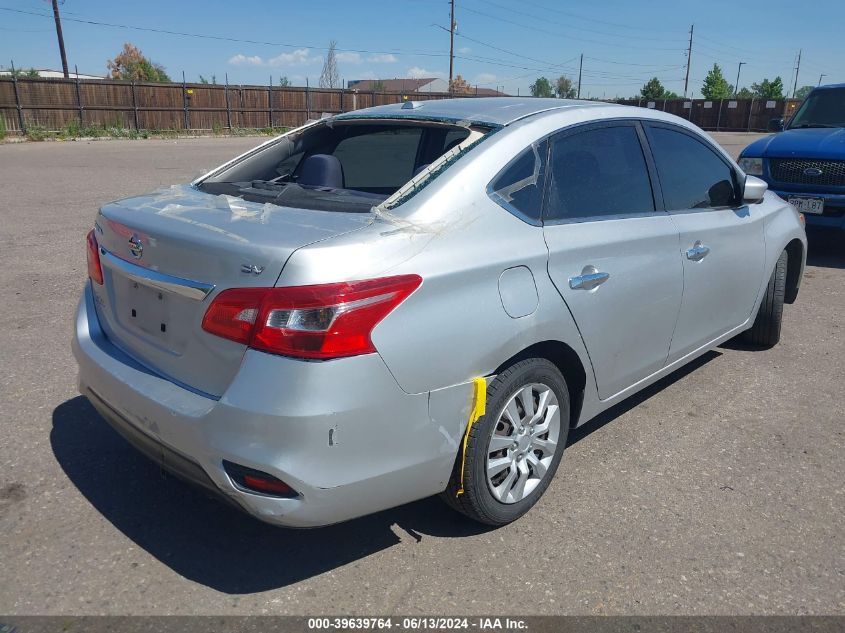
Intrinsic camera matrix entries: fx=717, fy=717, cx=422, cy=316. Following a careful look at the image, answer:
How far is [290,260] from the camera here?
2268mm

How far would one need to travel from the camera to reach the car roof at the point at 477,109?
127 inches

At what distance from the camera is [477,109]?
3.39 metres

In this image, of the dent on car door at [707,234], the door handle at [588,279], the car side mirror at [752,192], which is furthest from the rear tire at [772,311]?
the door handle at [588,279]

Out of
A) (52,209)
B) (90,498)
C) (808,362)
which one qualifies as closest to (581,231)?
(90,498)

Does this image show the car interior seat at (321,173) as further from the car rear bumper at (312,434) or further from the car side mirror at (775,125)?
the car side mirror at (775,125)

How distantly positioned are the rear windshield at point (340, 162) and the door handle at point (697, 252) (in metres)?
1.41

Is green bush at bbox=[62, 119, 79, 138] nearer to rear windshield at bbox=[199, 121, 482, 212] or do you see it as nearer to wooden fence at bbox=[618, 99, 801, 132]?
rear windshield at bbox=[199, 121, 482, 212]

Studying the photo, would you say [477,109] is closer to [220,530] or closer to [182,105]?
[220,530]

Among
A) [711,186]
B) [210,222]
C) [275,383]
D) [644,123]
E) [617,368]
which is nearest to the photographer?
[275,383]

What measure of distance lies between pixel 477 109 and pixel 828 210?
19.6ft

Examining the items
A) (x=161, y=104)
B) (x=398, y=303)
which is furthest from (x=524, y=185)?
(x=161, y=104)

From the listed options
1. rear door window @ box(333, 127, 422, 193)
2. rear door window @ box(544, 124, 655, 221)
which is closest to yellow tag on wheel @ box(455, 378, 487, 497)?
rear door window @ box(544, 124, 655, 221)

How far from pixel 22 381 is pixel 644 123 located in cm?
384

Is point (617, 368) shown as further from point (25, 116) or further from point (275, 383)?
point (25, 116)
